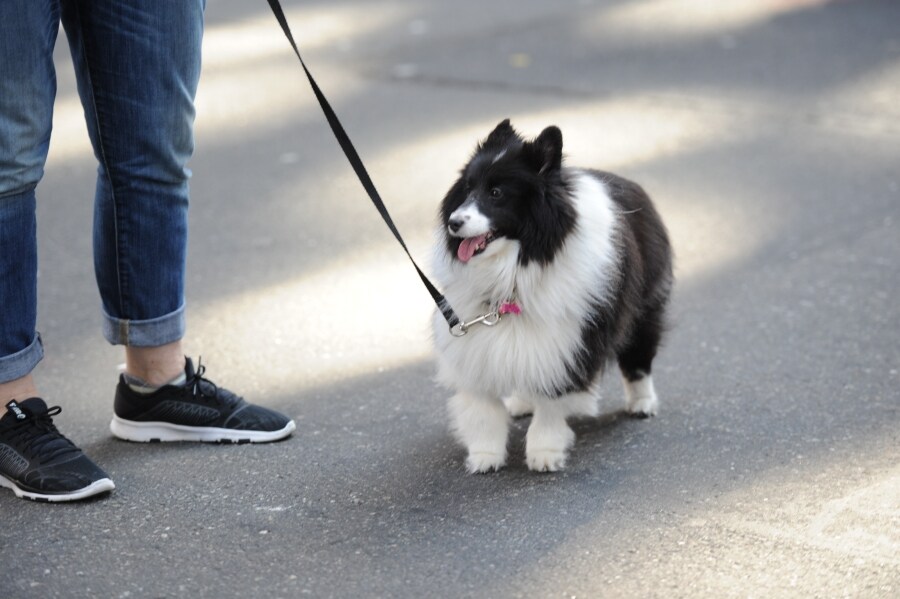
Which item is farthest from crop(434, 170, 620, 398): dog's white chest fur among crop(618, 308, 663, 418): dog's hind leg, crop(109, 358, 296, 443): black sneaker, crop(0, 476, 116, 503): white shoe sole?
crop(0, 476, 116, 503): white shoe sole

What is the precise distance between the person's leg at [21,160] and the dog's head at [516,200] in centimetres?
100

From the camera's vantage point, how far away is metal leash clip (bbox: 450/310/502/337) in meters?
2.93

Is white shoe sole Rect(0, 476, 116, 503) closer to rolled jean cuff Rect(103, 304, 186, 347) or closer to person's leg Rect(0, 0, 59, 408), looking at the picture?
person's leg Rect(0, 0, 59, 408)

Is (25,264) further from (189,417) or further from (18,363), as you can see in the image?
(189,417)

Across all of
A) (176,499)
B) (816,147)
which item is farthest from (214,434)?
(816,147)

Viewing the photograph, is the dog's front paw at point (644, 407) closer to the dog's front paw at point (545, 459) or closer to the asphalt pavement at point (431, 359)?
the asphalt pavement at point (431, 359)

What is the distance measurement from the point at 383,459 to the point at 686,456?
818mm

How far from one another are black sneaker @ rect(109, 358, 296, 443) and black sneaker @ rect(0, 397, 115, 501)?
30cm

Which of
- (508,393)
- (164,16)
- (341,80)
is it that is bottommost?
(341,80)

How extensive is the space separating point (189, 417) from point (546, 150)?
1233 mm

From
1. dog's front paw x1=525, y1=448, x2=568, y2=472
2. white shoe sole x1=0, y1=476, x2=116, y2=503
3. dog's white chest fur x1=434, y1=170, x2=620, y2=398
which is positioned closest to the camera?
white shoe sole x1=0, y1=476, x2=116, y2=503

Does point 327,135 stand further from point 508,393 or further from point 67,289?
point 508,393

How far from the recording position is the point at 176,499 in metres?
2.86

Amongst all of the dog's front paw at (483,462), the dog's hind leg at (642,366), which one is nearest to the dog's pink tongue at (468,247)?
the dog's front paw at (483,462)
